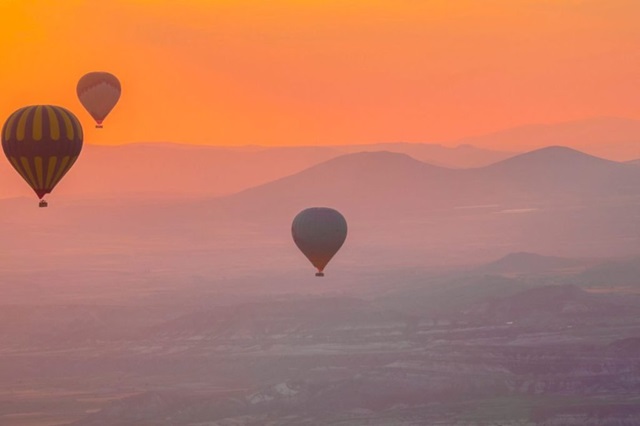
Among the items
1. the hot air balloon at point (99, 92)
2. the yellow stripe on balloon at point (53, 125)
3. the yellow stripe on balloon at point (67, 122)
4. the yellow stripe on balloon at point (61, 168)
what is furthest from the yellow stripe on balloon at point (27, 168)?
the hot air balloon at point (99, 92)

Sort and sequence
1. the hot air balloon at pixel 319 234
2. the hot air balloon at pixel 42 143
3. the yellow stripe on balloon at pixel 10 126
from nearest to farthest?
the hot air balloon at pixel 42 143, the yellow stripe on balloon at pixel 10 126, the hot air balloon at pixel 319 234

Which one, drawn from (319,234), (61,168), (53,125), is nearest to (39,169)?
(61,168)

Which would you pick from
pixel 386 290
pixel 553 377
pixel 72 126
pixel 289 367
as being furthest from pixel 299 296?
pixel 72 126

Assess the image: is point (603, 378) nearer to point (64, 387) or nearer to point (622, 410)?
point (622, 410)

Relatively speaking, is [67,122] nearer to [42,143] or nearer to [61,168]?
[42,143]

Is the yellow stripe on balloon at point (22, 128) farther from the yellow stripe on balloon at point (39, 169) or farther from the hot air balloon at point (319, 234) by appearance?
the hot air balloon at point (319, 234)

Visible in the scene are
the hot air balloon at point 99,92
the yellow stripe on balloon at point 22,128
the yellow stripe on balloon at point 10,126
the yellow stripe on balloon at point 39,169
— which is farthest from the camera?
the hot air balloon at point 99,92

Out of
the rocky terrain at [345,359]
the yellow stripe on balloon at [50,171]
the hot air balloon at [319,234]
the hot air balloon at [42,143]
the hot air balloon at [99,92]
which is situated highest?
the hot air balloon at [99,92]

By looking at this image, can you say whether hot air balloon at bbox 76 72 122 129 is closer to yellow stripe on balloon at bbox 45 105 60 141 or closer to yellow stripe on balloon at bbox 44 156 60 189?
yellow stripe on balloon at bbox 45 105 60 141
